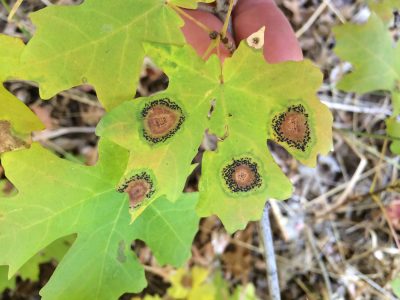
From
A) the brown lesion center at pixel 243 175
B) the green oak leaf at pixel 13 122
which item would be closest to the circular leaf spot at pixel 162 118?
the brown lesion center at pixel 243 175

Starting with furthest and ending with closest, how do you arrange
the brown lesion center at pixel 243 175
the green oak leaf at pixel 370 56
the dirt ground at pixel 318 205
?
1. the dirt ground at pixel 318 205
2. the green oak leaf at pixel 370 56
3. the brown lesion center at pixel 243 175

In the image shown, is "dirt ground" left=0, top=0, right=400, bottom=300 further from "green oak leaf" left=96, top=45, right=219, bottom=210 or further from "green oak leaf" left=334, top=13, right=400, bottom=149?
"green oak leaf" left=96, top=45, right=219, bottom=210

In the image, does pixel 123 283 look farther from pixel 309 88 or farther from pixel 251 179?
pixel 309 88

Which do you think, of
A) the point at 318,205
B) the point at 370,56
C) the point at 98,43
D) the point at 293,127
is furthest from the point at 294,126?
the point at 318,205

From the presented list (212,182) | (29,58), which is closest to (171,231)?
(212,182)

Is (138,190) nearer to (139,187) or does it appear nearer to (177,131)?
(139,187)

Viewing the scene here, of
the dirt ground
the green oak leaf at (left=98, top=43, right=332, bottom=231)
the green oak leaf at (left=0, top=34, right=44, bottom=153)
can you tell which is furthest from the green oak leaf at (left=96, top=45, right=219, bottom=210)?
the dirt ground

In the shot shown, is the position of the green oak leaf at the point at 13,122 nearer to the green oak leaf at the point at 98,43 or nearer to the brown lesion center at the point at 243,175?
the green oak leaf at the point at 98,43
